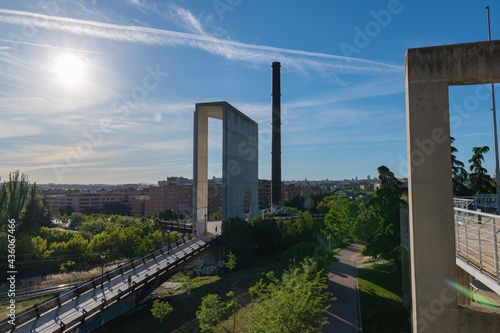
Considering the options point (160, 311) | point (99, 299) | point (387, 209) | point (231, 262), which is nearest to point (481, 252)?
point (160, 311)

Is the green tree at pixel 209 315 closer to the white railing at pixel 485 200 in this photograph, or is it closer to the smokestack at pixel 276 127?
the white railing at pixel 485 200

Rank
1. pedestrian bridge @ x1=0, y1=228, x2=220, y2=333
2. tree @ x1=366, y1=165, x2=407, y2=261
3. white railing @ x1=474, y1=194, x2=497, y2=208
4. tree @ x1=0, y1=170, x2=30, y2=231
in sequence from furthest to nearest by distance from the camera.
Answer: tree @ x1=0, y1=170, x2=30, y2=231 → tree @ x1=366, y1=165, x2=407, y2=261 → white railing @ x1=474, y1=194, x2=497, y2=208 → pedestrian bridge @ x1=0, y1=228, x2=220, y2=333

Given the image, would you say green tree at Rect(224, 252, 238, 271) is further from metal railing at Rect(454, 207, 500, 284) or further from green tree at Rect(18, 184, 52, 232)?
green tree at Rect(18, 184, 52, 232)

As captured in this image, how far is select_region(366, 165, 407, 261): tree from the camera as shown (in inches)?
870

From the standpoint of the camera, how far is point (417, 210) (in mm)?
5793

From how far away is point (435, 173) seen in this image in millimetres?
5723

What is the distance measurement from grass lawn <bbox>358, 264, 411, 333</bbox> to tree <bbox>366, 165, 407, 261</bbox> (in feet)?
7.04

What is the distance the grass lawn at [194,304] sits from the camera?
16.5 m

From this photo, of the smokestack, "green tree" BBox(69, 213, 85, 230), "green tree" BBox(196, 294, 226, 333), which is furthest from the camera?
"green tree" BBox(69, 213, 85, 230)

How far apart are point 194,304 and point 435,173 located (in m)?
18.7

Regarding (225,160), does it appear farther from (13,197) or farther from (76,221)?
(76,221)

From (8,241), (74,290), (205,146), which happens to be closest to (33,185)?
(8,241)

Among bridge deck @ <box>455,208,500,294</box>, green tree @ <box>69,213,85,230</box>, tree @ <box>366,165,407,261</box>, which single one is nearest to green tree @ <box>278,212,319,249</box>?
tree @ <box>366,165,407,261</box>

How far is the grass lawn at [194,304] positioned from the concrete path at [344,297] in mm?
4742
